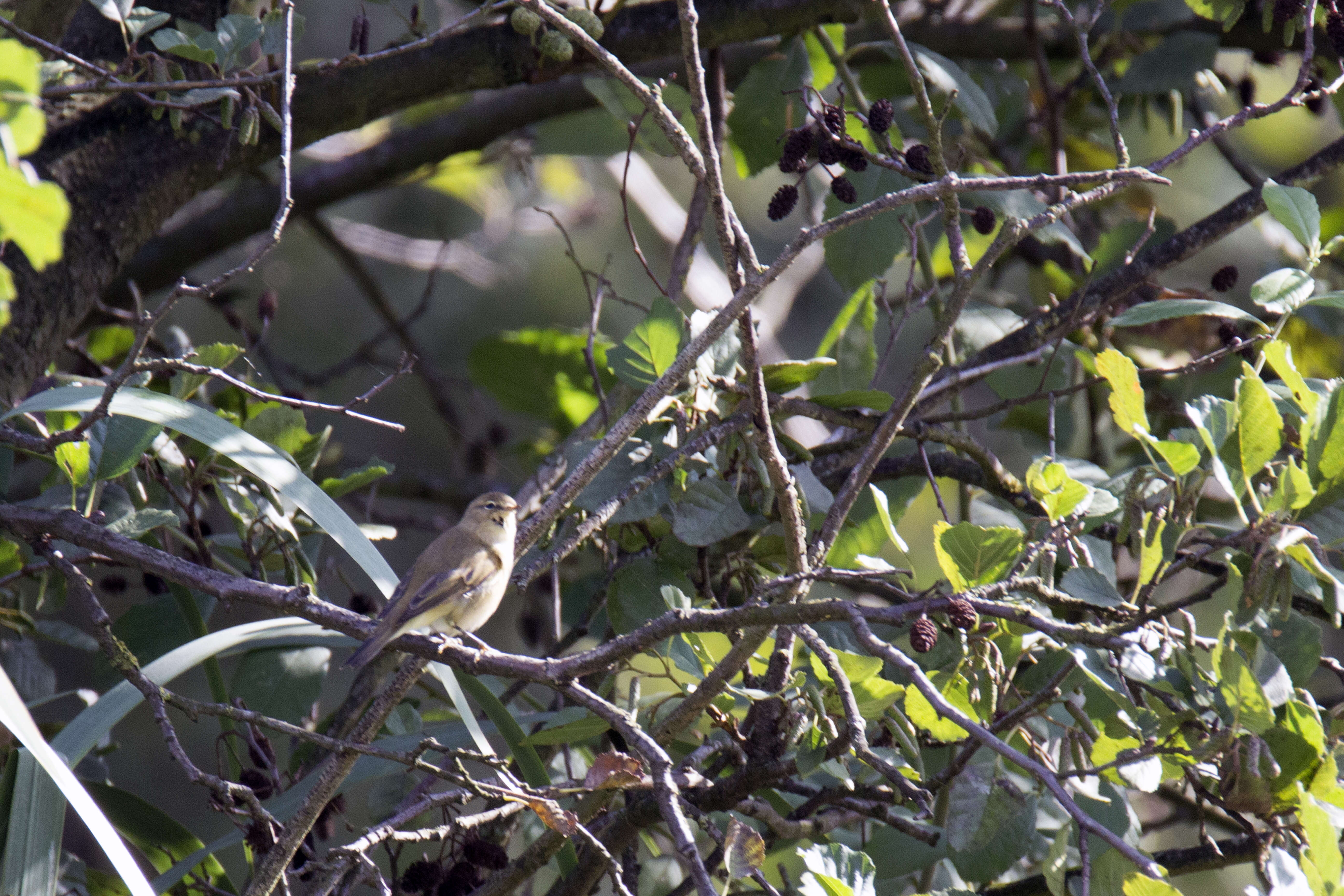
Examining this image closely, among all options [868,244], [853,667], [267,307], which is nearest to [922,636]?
[853,667]

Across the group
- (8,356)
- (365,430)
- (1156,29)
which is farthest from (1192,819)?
(365,430)

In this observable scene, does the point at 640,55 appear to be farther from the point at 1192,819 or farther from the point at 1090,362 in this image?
the point at 1192,819

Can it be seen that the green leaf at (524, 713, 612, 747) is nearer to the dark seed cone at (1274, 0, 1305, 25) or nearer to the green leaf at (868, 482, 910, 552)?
the green leaf at (868, 482, 910, 552)

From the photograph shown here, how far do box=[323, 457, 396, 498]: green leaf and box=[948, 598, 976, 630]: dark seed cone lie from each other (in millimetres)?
1160

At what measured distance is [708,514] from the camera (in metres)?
1.92

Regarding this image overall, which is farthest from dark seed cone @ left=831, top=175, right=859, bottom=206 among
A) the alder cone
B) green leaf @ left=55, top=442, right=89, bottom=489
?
green leaf @ left=55, top=442, right=89, bottom=489

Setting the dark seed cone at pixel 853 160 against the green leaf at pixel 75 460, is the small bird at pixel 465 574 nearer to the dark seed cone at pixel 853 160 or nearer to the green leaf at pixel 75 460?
the green leaf at pixel 75 460

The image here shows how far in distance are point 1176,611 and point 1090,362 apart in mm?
721

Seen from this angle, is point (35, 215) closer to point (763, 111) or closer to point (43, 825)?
point (43, 825)

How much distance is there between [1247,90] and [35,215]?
3.47 m

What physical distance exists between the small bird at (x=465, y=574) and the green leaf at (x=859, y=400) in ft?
2.05

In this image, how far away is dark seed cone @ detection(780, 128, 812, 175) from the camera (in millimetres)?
2020

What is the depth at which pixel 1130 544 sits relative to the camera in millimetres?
1910

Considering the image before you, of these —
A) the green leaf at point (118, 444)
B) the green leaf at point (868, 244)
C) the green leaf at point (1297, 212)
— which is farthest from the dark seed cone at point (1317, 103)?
the green leaf at point (118, 444)
